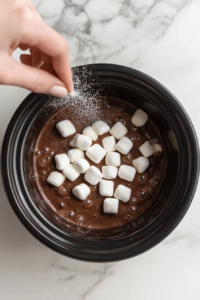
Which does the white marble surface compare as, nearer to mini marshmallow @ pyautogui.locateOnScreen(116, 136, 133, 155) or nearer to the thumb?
mini marshmallow @ pyautogui.locateOnScreen(116, 136, 133, 155)

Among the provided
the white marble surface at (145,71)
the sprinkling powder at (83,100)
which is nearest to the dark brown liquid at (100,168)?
the sprinkling powder at (83,100)

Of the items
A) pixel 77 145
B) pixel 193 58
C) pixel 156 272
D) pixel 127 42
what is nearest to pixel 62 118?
pixel 77 145

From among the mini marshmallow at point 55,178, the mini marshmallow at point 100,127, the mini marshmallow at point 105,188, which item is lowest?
the mini marshmallow at point 105,188

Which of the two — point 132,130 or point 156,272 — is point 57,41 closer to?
point 132,130

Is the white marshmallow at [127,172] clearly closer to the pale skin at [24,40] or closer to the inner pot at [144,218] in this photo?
the inner pot at [144,218]

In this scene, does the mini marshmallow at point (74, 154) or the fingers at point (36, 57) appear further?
the mini marshmallow at point (74, 154)

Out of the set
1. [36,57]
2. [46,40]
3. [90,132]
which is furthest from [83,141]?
[46,40]
